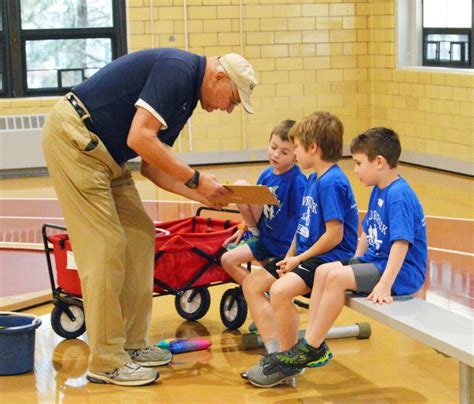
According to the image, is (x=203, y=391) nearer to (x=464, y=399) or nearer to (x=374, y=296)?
(x=374, y=296)

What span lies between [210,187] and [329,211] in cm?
56

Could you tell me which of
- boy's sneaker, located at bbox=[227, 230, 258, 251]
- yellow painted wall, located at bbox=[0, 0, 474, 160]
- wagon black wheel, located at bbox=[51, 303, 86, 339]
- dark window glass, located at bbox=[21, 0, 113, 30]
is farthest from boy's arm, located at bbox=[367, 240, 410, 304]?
dark window glass, located at bbox=[21, 0, 113, 30]

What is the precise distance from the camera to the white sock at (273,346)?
15.6 ft

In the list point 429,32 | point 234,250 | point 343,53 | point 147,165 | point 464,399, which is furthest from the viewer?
point 343,53

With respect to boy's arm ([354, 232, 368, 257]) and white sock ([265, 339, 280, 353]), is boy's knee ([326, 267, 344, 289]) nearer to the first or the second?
boy's arm ([354, 232, 368, 257])

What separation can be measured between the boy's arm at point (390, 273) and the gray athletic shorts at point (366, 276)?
0.20ft

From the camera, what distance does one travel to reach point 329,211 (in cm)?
453

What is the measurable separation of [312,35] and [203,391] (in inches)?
346

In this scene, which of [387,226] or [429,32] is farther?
[429,32]

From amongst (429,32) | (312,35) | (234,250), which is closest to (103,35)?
(312,35)

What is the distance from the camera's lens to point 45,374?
4.80 metres

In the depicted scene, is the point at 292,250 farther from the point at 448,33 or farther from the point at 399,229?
the point at 448,33

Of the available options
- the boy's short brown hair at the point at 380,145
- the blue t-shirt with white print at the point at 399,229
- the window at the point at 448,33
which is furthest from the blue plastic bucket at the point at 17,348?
the window at the point at 448,33

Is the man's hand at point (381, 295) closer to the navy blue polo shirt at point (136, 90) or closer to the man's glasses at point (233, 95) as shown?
the man's glasses at point (233, 95)
